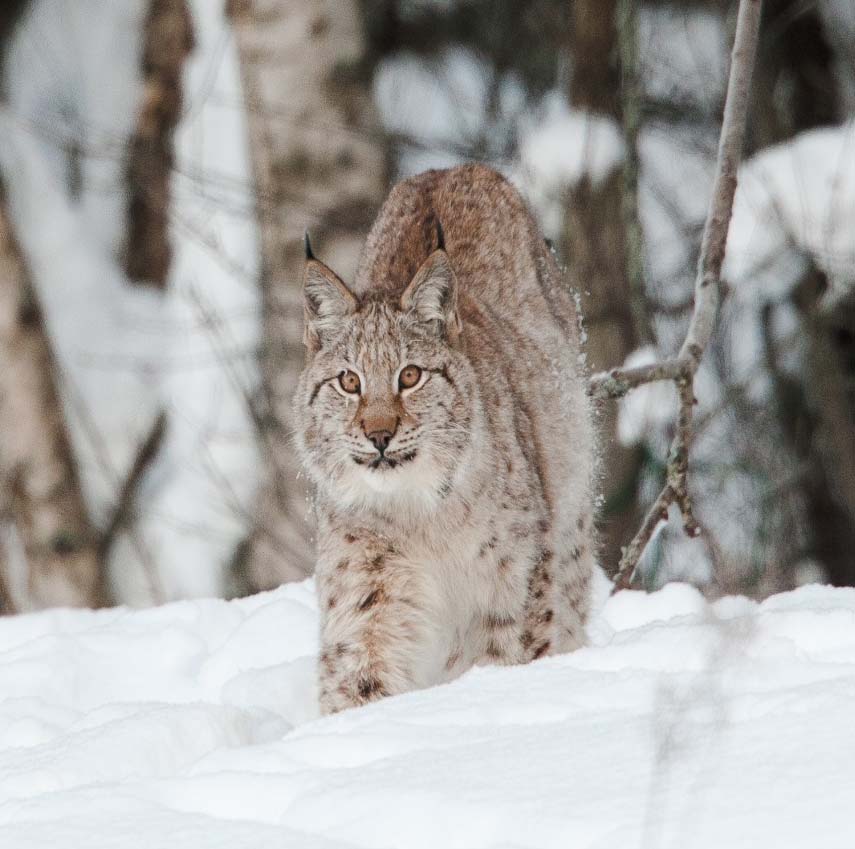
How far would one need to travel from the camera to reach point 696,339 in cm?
457

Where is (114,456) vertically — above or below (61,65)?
below

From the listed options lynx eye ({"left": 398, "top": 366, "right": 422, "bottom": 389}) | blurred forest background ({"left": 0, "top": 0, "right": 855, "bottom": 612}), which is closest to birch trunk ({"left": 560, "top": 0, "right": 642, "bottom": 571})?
blurred forest background ({"left": 0, "top": 0, "right": 855, "bottom": 612})

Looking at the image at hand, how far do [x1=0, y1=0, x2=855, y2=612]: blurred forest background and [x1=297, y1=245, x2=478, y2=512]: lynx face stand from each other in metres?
2.36

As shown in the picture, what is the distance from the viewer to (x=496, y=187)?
5398 mm

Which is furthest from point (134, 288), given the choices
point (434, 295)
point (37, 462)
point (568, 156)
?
point (434, 295)

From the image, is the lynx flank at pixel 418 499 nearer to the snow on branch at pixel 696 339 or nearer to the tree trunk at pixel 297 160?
the snow on branch at pixel 696 339

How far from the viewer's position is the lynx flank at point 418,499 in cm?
421

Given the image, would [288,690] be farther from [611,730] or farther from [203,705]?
[611,730]

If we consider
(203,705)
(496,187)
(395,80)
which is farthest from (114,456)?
(203,705)

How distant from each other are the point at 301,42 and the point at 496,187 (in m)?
3.19

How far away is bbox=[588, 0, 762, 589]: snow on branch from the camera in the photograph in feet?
14.6

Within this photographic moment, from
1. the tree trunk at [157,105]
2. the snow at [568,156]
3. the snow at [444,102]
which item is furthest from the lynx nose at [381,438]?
the tree trunk at [157,105]

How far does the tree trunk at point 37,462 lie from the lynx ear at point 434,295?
5.27 meters

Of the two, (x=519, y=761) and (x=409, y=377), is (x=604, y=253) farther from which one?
(x=519, y=761)
